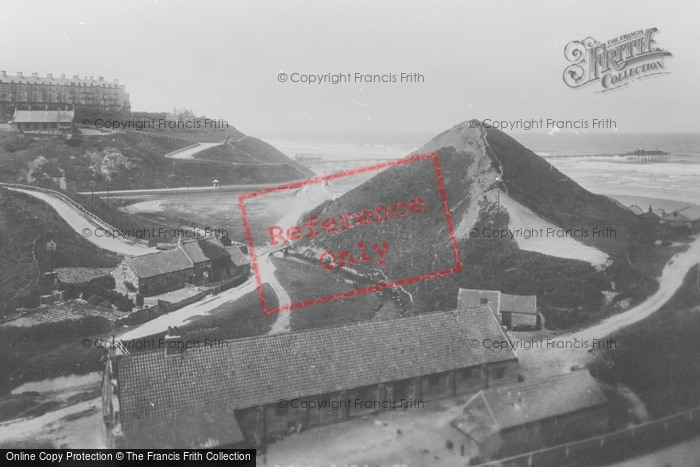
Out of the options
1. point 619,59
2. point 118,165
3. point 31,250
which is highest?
point 619,59

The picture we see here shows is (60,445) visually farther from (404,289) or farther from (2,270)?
(404,289)

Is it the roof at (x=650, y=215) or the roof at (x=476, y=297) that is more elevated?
the roof at (x=650, y=215)

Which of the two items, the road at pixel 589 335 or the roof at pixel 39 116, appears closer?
the road at pixel 589 335

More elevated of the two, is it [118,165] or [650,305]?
[118,165]

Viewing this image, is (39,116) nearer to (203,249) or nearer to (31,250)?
(203,249)

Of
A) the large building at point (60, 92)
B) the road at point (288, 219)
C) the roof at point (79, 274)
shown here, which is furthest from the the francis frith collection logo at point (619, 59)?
the large building at point (60, 92)

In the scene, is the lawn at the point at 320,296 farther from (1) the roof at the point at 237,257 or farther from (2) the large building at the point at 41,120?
(2) the large building at the point at 41,120

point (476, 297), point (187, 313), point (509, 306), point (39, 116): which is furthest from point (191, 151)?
point (509, 306)

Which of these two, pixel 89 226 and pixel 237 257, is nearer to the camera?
pixel 89 226
